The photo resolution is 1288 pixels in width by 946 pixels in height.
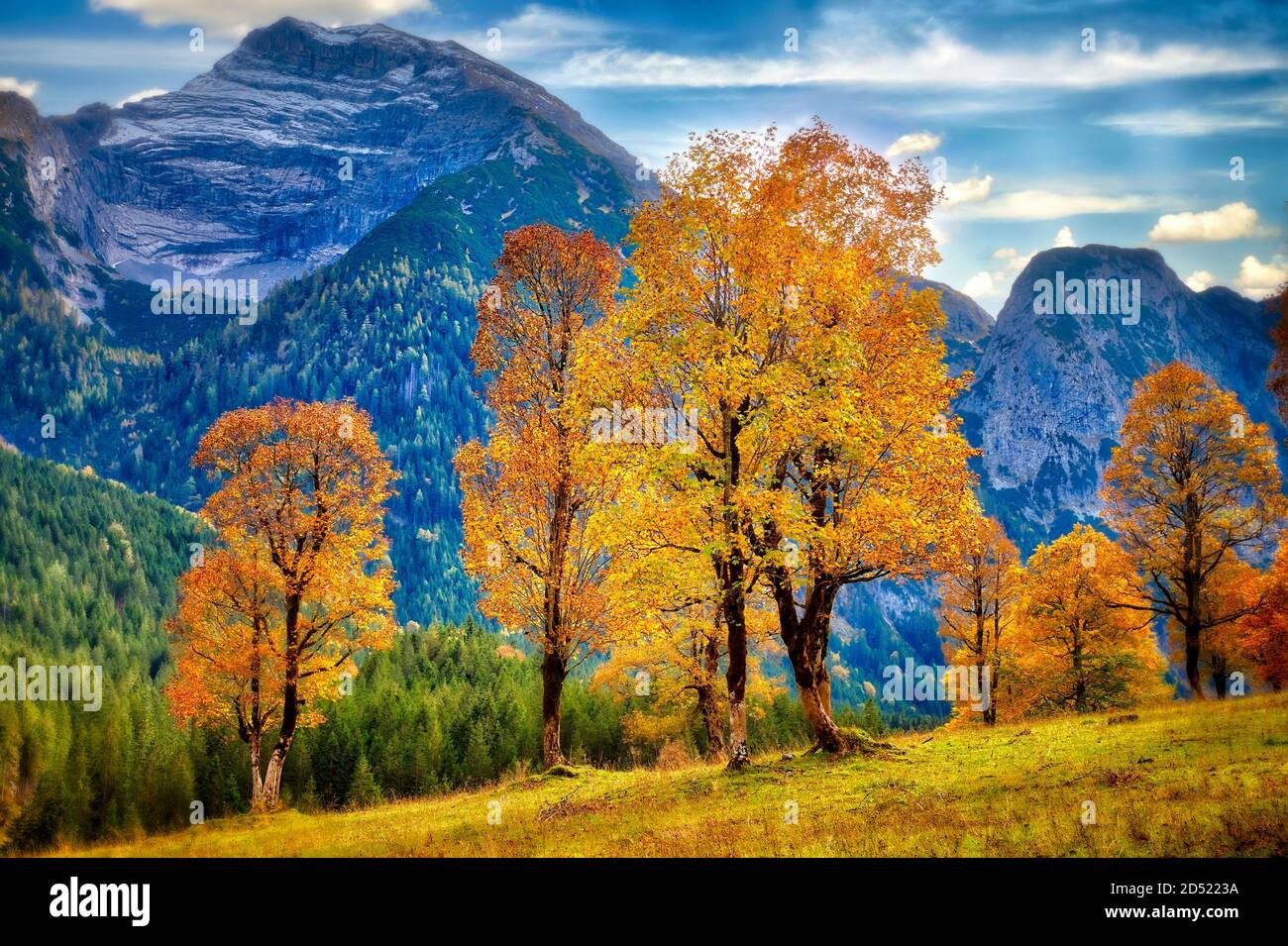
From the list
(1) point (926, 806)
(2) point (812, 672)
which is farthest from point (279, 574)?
(1) point (926, 806)

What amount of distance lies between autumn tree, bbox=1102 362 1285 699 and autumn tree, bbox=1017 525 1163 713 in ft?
13.3

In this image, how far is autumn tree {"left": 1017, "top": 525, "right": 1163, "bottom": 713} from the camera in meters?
45.7

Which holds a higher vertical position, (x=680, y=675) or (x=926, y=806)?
(x=926, y=806)

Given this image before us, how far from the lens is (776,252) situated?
78.1ft

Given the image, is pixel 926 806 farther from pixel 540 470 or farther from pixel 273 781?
pixel 273 781

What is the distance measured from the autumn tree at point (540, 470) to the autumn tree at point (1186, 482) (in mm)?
24653

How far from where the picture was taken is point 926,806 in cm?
1731

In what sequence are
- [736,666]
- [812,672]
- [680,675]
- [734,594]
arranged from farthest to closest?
[680,675]
[812,672]
[736,666]
[734,594]

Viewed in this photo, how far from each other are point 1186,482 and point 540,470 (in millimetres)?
29252

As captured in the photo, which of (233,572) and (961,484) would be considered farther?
(233,572)

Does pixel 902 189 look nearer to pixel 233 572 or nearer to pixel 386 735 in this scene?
pixel 233 572
